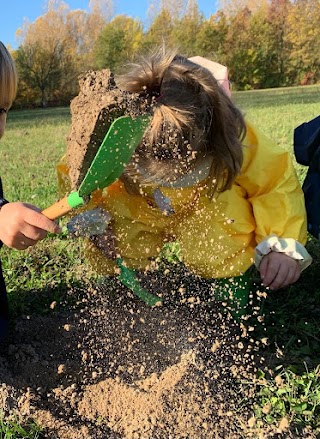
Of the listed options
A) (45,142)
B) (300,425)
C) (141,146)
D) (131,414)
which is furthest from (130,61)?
(45,142)

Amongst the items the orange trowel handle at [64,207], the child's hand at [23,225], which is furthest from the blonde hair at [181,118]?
the child's hand at [23,225]

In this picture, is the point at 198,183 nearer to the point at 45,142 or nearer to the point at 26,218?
the point at 26,218

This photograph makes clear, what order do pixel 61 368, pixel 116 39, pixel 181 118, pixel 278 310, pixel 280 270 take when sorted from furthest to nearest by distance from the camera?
pixel 116 39
pixel 278 310
pixel 280 270
pixel 61 368
pixel 181 118

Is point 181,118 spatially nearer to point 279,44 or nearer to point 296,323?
point 296,323

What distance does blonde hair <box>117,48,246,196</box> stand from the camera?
155 centimetres

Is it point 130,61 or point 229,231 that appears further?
point 229,231

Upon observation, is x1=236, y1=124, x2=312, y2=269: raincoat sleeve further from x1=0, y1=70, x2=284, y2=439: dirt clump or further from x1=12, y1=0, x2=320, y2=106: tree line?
x1=12, y1=0, x2=320, y2=106: tree line

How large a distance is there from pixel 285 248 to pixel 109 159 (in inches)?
30.7

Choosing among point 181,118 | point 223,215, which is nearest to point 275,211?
point 223,215

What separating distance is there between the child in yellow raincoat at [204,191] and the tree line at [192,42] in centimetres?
2804

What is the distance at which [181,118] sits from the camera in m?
1.55

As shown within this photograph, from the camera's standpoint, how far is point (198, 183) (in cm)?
193

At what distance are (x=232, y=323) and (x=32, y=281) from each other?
0.97 metres

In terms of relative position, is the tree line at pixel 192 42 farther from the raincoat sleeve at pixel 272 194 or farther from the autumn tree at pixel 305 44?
the raincoat sleeve at pixel 272 194
